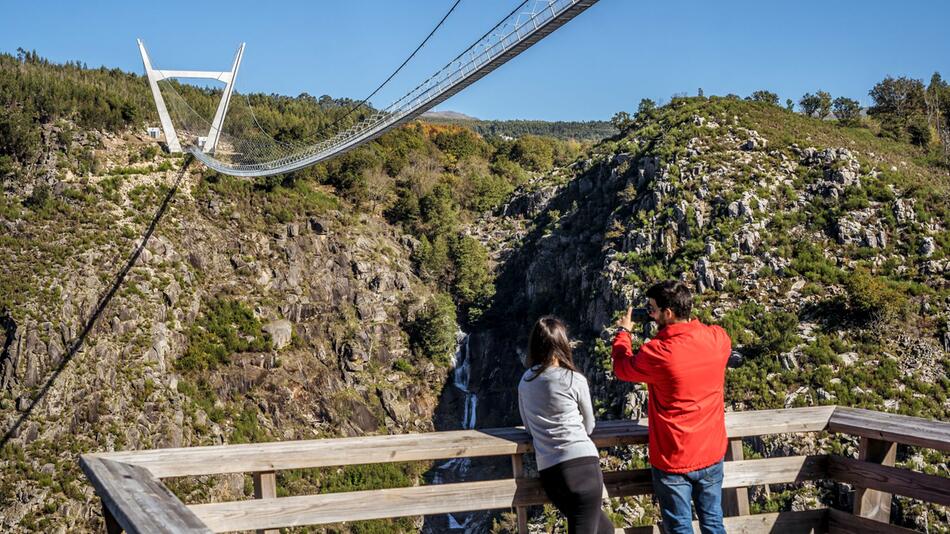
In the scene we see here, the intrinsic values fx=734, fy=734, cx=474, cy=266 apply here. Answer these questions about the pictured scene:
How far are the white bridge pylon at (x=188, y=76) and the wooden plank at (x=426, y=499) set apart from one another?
27.9 meters

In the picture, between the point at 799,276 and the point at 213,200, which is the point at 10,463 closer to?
the point at 213,200

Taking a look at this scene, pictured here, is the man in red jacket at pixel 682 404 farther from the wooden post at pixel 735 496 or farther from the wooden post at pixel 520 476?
the wooden post at pixel 520 476

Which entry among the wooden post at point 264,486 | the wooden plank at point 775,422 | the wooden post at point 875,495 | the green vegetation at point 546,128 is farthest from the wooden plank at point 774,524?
the green vegetation at point 546,128

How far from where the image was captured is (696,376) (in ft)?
9.55

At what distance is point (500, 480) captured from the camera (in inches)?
115

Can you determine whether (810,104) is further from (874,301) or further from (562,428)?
(562,428)

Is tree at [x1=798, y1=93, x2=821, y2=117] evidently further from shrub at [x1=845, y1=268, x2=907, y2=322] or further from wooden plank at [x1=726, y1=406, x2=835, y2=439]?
wooden plank at [x1=726, y1=406, x2=835, y2=439]

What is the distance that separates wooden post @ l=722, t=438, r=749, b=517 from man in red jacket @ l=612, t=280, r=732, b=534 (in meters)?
0.34

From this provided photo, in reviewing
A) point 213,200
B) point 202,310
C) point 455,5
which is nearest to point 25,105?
point 213,200

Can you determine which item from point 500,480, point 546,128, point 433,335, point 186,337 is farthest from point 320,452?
point 546,128

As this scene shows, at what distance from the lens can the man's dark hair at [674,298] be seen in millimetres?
3000

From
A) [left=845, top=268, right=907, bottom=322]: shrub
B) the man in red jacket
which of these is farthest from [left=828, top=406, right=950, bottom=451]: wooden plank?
[left=845, top=268, right=907, bottom=322]: shrub

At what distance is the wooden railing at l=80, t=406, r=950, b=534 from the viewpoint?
2779mm

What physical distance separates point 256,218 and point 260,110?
1101 cm
